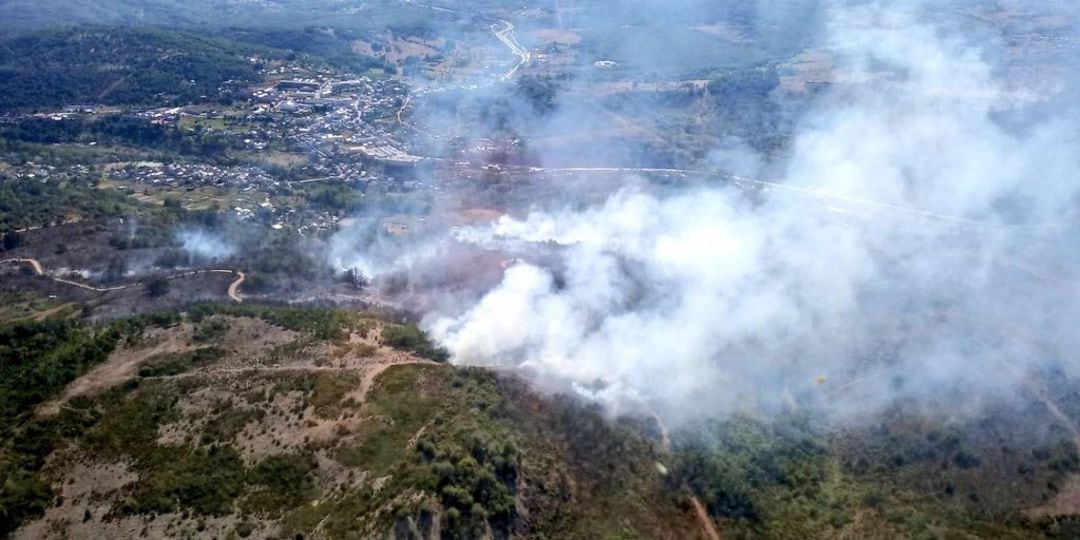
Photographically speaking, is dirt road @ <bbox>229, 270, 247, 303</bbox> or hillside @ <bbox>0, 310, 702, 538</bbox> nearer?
hillside @ <bbox>0, 310, 702, 538</bbox>

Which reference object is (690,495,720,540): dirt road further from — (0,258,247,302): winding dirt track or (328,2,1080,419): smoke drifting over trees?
(0,258,247,302): winding dirt track

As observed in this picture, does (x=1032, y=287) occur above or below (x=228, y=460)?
below

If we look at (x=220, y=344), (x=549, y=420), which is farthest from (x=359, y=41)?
(x=549, y=420)

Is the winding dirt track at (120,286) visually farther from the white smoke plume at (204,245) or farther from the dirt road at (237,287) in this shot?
the white smoke plume at (204,245)

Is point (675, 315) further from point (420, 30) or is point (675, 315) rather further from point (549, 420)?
point (420, 30)

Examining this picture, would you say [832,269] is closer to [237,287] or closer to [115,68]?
[237,287]

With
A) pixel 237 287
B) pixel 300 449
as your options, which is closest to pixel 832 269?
pixel 300 449

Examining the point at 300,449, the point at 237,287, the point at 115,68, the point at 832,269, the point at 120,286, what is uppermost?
the point at 300,449

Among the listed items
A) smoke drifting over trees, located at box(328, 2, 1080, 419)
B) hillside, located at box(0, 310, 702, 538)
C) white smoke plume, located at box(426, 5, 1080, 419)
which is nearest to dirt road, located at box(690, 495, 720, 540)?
hillside, located at box(0, 310, 702, 538)

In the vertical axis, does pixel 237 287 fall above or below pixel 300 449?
below
